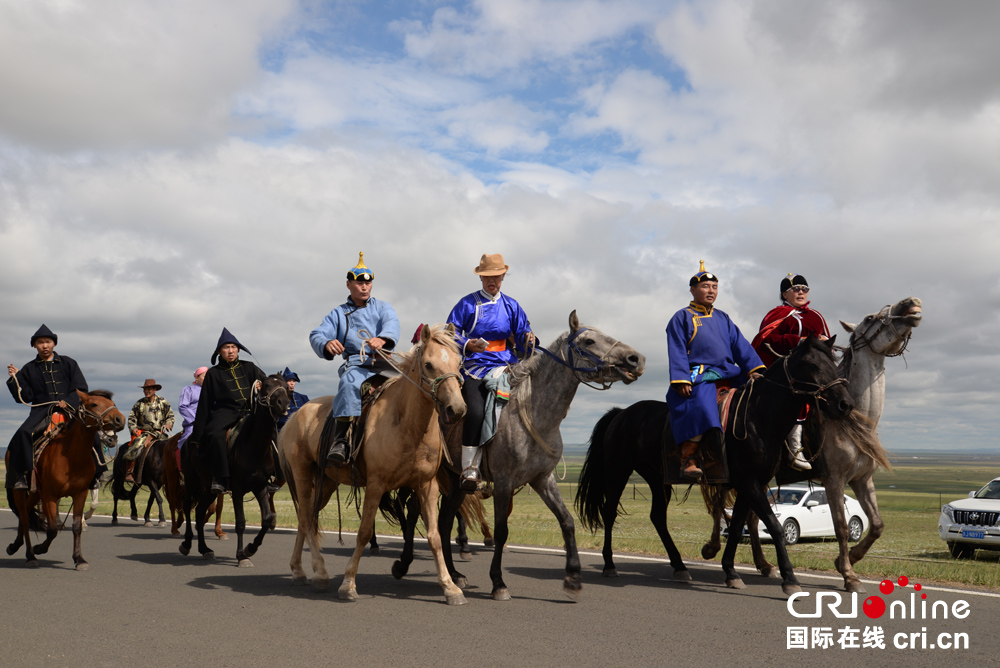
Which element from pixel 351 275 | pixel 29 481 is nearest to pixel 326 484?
pixel 351 275

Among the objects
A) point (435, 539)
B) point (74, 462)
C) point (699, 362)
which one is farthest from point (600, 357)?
point (74, 462)

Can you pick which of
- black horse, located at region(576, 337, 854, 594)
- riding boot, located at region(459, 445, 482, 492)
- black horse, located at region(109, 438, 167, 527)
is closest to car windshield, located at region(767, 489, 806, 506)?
black horse, located at region(576, 337, 854, 594)

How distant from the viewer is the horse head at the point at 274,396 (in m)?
11.2

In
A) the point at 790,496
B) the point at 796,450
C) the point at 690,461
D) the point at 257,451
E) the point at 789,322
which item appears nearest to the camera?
the point at 690,461

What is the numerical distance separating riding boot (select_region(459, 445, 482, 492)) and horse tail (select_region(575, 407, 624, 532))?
2957 millimetres

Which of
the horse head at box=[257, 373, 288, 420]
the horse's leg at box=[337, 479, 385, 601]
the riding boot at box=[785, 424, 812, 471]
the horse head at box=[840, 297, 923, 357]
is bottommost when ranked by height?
the horse's leg at box=[337, 479, 385, 601]

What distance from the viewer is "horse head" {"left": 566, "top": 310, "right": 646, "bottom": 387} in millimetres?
7859

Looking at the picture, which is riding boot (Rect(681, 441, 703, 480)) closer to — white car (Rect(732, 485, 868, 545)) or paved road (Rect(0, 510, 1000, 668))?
paved road (Rect(0, 510, 1000, 668))

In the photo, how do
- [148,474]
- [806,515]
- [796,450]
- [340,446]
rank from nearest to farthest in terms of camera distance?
[340,446]
[796,450]
[148,474]
[806,515]

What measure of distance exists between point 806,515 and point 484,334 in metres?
18.6

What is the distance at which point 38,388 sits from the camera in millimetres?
11227

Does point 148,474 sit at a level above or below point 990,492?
below

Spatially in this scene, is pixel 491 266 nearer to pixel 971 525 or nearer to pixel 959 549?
pixel 971 525

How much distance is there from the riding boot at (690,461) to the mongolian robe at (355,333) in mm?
3520
